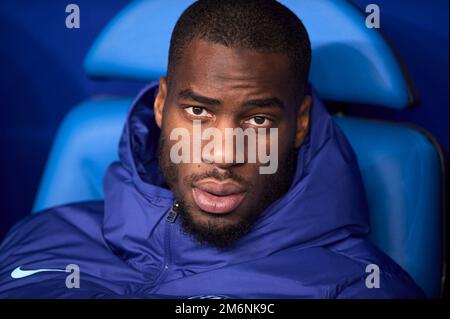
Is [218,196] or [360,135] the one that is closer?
[218,196]

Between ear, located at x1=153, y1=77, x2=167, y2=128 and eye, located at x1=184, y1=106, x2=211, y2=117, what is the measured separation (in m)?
0.09

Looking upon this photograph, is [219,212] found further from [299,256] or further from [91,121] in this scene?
[91,121]

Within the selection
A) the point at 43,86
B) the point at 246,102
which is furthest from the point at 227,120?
the point at 43,86

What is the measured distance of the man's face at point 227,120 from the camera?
97cm

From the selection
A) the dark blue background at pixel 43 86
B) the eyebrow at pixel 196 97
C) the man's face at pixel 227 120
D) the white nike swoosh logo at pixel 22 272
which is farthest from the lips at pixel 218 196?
the dark blue background at pixel 43 86

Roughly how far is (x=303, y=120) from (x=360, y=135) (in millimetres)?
205

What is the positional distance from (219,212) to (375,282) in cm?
23

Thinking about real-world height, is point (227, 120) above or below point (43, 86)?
below

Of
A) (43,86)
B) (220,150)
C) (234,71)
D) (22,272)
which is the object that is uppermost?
(43,86)

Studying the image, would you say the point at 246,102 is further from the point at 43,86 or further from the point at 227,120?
the point at 43,86

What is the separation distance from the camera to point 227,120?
98 centimetres
